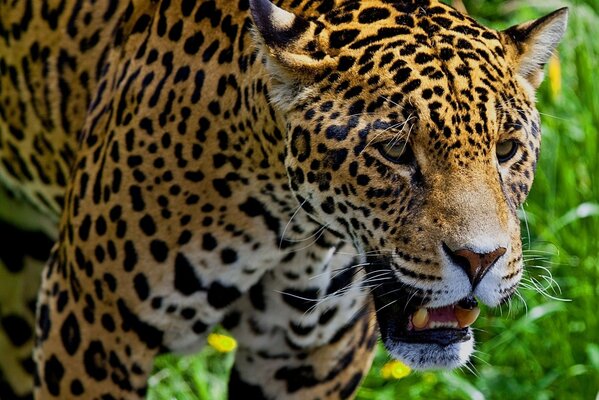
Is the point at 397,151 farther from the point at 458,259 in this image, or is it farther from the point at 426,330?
the point at 426,330

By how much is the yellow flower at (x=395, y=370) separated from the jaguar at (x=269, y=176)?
0.48 feet

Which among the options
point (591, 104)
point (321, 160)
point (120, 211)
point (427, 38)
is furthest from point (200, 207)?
point (591, 104)

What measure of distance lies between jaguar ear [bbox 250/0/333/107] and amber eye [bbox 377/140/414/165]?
31 cm

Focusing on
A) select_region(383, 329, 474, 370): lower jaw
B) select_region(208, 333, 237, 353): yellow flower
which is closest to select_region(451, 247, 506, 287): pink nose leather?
select_region(383, 329, 474, 370): lower jaw

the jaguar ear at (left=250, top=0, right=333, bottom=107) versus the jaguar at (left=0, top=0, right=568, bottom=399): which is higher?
the jaguar ear at (left=250, top=0, right=333, bottom=107)

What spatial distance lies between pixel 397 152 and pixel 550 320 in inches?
103

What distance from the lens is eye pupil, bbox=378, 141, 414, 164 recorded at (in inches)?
167

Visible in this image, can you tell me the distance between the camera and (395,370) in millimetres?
5668

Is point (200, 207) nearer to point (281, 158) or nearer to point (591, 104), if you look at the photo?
point (281, 158)

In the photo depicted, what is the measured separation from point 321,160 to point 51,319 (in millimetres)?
1434

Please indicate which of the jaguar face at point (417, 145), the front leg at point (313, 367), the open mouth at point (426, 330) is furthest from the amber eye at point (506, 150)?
the front leg at point (313, 367)

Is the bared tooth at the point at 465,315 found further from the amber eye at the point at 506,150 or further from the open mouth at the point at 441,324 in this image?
the amber eye at the point at 506,150

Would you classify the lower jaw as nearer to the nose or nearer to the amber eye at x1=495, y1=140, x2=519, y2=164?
the nose

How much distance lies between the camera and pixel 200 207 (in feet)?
16.1
